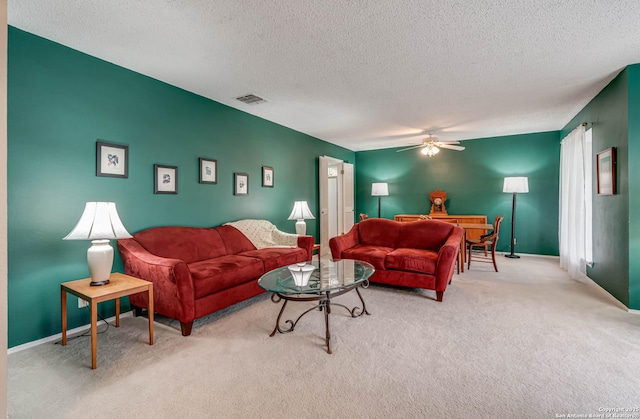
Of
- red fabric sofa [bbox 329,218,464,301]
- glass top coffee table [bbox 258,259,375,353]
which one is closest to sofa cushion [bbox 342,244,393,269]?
red fabric sofa [bbox 329,218,464,301]

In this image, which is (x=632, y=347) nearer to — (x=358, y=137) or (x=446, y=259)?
(x=446, y=259)

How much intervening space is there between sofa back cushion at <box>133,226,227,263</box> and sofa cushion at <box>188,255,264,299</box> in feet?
0.47

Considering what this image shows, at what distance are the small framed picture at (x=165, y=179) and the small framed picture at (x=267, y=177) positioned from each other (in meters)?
1.53

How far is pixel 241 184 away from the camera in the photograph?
4.39 metres

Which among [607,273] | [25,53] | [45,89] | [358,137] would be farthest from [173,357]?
[358,137]

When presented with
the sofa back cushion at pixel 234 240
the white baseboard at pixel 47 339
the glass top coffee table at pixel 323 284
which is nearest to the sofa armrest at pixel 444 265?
the glass top coffee table at pixel 323 284

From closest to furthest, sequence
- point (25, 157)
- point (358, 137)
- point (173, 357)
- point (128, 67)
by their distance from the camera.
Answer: point (173, 357) < point (25, 157) < point (128, 67) < point (358, 137)

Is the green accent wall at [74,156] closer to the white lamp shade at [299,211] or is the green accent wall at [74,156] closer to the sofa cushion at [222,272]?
the sofa cushion at [222,272]

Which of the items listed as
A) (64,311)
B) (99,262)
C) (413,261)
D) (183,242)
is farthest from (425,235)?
(64,311)

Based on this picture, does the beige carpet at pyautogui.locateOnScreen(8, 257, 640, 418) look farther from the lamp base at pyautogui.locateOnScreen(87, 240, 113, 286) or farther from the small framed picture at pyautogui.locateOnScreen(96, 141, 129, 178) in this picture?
the small framed picture at pyautogui.locateOnScreen(96, 141, 129, 178)

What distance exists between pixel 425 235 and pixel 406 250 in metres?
0.43

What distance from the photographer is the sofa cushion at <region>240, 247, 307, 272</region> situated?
3.43 meters

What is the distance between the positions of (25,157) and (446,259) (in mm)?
3972

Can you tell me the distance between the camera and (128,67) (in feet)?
9.80
